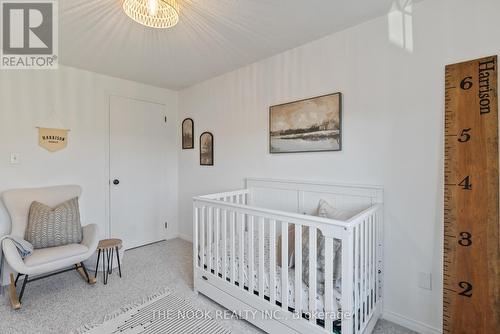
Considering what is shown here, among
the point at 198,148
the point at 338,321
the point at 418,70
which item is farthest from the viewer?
the point at 198,148

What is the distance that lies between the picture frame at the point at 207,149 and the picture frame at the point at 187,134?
0.24 metres

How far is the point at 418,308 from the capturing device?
5.81 feet

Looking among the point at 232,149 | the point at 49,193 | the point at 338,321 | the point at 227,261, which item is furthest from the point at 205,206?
the point at 49,193

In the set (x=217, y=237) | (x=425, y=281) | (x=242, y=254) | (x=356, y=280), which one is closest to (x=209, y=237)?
(x=217, y=237)

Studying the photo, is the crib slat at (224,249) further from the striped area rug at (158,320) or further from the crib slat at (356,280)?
the crib slat at (356,280)

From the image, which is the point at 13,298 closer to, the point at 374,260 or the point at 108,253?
the point at 108,253

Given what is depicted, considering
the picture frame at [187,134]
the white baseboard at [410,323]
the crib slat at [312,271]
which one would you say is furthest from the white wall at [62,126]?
the white baseboard at [410,323]

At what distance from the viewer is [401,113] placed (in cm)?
182

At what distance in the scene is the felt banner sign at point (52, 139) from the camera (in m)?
2.75

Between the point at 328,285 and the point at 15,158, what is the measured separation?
Result: 3216mm

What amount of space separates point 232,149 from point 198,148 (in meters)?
0.75

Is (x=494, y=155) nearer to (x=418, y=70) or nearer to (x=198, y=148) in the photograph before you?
(x=418, y=70)

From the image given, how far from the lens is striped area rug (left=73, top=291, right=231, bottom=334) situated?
180 cm

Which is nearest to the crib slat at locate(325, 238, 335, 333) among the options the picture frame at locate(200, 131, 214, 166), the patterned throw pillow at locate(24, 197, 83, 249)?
the picture frame at locate(200, 131, 214, 166)
